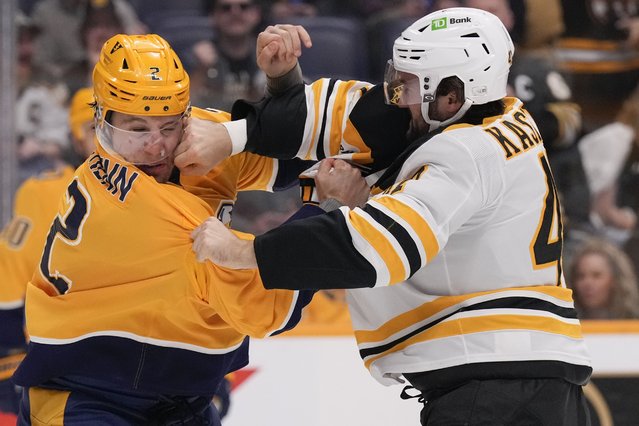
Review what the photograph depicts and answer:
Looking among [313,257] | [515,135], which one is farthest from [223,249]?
[515,135]

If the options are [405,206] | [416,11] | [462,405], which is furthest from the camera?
[416,11]

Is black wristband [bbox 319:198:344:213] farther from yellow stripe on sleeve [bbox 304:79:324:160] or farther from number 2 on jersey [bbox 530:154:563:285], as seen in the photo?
number 2 on jersey [bbox 530:154:563:285]

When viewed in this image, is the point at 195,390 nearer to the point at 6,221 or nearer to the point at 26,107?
the point at 6,221

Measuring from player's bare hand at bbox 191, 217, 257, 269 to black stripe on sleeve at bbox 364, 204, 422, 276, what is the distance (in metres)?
0.26

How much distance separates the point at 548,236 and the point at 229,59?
9.74ft

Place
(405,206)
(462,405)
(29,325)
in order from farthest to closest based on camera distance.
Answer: (29,325) < (462,405) < (405,206)

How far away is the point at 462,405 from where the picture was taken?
2.28m

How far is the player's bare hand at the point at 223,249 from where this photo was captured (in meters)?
2.17

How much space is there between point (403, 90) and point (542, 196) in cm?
38

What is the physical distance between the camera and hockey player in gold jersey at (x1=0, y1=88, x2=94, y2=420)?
12.2 feet

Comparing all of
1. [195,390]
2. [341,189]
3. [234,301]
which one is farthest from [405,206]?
[195,390]

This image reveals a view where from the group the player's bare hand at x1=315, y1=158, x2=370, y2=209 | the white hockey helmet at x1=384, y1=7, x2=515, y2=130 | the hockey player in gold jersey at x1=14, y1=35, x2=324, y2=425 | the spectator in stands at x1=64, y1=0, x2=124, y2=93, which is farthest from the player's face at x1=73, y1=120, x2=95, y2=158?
the white hockey helmet at x1=384, y1=7, x2=515, y2=130

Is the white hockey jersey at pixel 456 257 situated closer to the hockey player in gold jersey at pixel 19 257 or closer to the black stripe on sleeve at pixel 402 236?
the black stripe on sleeve at pixel 402 236

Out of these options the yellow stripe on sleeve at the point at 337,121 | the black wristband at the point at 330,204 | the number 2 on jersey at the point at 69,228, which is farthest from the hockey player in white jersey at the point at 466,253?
the number 2 on jersey at the point at 69,228
